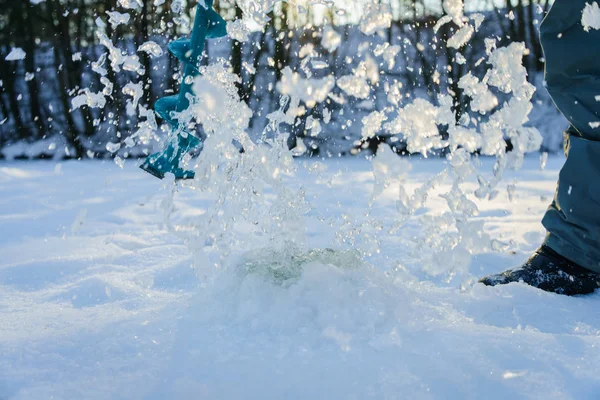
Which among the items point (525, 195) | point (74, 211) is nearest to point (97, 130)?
point (74, 211)

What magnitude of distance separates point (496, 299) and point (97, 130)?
624cm

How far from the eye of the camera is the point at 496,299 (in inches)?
52.4

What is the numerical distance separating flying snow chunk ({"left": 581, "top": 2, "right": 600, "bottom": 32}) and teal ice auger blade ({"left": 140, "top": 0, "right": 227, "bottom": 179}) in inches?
38.7

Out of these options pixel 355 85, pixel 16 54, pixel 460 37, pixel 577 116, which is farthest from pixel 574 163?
pixel 16 54

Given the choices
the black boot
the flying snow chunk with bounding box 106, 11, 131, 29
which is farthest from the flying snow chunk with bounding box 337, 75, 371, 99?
the flying snow chunk with bounding box 106, 11, 131, 29

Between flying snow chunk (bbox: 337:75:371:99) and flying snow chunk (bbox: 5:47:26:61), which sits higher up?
flying snow chunk (bbox: 5:47:26:61)

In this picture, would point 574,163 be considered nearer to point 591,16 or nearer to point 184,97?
point 591,16

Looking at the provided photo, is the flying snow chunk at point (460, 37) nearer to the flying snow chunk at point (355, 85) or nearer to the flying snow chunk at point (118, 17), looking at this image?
→ the flying snow chunk at point (355, 85)

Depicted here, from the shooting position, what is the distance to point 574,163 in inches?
61.0

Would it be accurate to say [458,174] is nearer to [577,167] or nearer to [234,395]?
[577,167]

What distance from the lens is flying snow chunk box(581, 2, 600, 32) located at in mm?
1450

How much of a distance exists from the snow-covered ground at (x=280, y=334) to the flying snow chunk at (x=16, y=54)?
5.73 m

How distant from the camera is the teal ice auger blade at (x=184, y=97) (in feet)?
5.05

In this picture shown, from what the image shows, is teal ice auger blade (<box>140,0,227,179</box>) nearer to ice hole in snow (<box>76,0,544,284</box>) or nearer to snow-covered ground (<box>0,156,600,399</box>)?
ice hole in snow (<box>76,0,544,284</box>)
